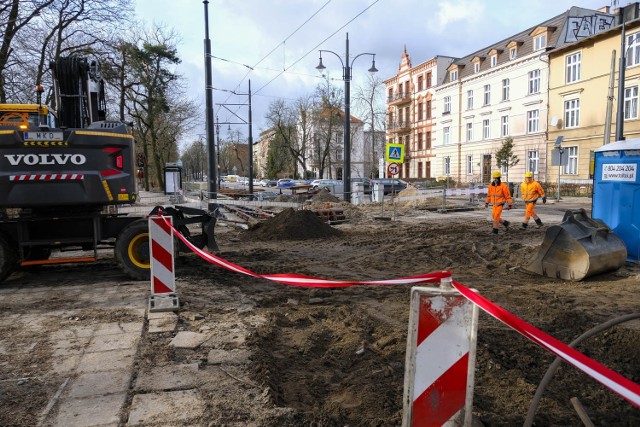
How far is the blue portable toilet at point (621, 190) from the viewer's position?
28.1 ft

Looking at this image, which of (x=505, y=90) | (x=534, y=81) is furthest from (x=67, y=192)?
(x=505, y=90)

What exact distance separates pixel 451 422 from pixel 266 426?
4.12 ft

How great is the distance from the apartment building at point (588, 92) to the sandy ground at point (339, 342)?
25.8 metres

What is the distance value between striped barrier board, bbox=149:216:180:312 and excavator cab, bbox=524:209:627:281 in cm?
600

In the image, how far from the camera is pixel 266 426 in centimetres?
308

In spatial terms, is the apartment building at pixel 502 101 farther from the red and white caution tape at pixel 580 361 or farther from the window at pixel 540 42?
the red and white caution tape at pixel 580 361

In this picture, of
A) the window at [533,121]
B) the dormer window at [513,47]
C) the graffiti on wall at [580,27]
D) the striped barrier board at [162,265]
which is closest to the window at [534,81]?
the window at [533,121]

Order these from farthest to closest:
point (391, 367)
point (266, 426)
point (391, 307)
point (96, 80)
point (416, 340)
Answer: point (96, 80) < point (391, 307) < point (391, 367) < point (266, 426) < point (416, 340)

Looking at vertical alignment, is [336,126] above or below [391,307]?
above

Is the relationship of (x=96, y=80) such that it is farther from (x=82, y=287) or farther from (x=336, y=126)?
(x=336, y=126)

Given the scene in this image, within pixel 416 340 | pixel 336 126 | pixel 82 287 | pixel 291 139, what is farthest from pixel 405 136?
pixel 416 340

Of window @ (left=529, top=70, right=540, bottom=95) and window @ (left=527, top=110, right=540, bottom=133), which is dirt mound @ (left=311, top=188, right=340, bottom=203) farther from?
window @ (left=529, top=70, right=540, bottom=95)

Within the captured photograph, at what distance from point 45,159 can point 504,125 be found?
4157cm

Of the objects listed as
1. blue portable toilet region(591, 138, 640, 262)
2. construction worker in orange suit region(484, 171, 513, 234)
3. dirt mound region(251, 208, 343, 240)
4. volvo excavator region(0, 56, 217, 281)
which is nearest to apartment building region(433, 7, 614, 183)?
construction worker in orange suit region(484, 171, 513, 234)
